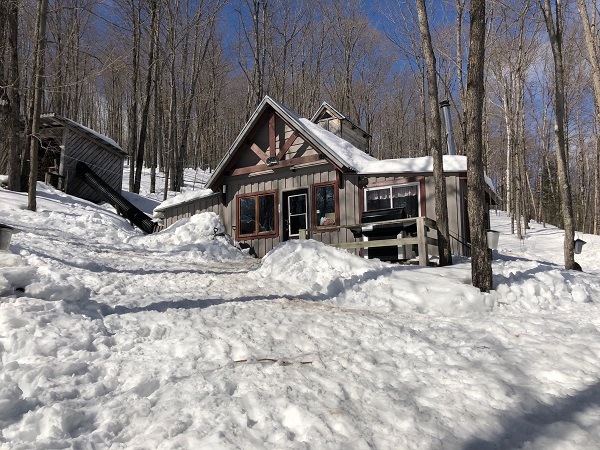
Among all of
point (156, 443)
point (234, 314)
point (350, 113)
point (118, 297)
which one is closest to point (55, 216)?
point (118, 297)

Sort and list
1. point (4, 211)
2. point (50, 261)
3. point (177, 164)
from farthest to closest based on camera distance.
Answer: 1. point (177, 164)
2. point (4, 211)
3. point (50, 261)

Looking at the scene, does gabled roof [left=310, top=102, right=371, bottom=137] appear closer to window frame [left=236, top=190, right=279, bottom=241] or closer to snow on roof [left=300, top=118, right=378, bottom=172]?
snow on roof [left=300, top=118, right=378, bottom=172]

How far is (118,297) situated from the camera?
6.10 meters

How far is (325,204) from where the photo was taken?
13664mm

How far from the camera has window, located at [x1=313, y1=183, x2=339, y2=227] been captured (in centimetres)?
1345

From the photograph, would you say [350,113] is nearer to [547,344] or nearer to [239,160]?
[239,160]

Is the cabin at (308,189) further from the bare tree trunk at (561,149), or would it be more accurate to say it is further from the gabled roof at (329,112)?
the gabled roof at (329,112)

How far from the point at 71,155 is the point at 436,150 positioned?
57.3 feet

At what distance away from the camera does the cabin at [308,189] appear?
1197 cm

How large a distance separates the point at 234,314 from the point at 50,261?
4274mm

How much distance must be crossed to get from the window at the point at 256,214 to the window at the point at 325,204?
1645 mm

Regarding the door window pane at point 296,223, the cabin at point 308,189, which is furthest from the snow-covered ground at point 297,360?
the door window pane at point 296,223

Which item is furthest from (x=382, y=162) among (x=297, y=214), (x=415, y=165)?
(x=297, y=214)

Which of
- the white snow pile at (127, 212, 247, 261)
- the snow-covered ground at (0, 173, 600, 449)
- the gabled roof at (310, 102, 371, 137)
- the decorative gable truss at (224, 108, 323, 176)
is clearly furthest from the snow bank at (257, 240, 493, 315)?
the gabled roof at (310, 102, 371, 137)
